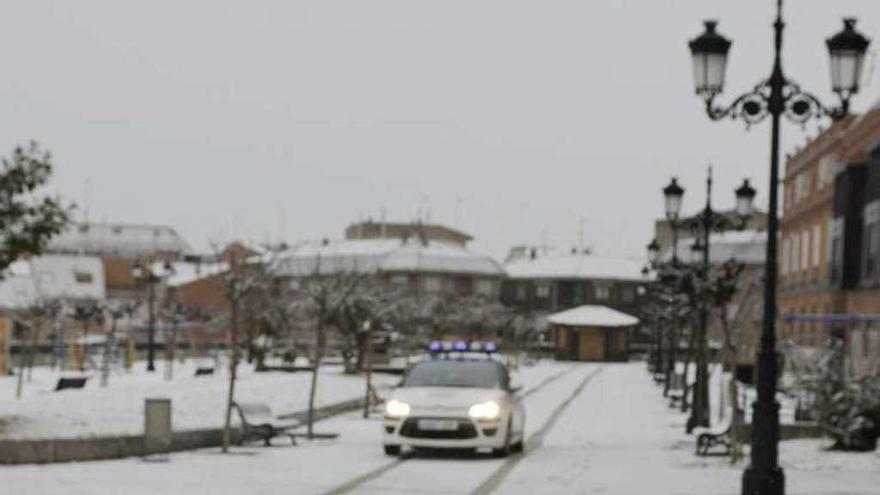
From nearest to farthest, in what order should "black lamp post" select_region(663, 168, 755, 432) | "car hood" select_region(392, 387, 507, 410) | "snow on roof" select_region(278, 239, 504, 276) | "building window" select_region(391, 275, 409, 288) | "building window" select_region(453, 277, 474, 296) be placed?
1. "car hood" select_region(392, 387, 507, 410)
2. "black lamp post" select_region(663, 168, 755, 432)
3. "building window" select_region(391, 275, 409, 288)
4. "snow on roof" select_region(278, 239, 504, 276)
5. "building window" select_region(453, 277, 474, 296)

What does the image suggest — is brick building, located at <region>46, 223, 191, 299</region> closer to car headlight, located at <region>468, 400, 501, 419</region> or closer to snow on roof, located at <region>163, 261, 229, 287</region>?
snow on roof, located at <region>163, 261, 229, 287</region>

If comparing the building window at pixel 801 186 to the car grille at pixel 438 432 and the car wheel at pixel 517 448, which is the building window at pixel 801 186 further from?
the car grille at pixel 438 432

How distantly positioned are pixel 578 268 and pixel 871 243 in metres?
69.8

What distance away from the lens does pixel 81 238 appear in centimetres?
14700

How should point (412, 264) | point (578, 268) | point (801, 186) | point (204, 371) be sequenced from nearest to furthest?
1. point (204, 371)
2. point (801, 186)
3. point (412, 264)
4. point (578, 268)

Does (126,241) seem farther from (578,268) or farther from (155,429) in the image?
(155,429)

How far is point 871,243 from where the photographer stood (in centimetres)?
4372

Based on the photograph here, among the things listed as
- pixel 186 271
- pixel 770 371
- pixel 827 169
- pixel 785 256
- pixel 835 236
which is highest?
pixel 827 169

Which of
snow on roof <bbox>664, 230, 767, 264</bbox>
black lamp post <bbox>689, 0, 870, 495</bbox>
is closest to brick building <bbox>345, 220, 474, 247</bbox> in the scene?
snow on roof <bbox>664, 230, 767, 264</bbox>

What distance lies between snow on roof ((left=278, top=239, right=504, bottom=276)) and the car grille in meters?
90.1

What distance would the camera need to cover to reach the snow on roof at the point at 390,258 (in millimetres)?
112188

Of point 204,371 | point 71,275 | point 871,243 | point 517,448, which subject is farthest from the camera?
point 71,275

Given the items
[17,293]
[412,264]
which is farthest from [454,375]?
[412,264]

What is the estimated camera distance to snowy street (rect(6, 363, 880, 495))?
15102 mm
